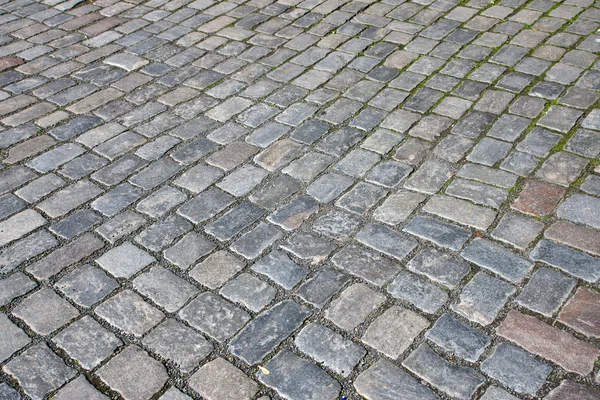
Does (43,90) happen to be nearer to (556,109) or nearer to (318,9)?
(318,9)

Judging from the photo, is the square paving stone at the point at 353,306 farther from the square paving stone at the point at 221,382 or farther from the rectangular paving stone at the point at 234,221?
the rectangular paving stone at the point at 234,221

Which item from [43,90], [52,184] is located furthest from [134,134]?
[43,90]

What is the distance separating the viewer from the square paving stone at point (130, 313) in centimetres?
284

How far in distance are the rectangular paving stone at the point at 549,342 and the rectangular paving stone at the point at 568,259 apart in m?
0.37

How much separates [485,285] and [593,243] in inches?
24.1

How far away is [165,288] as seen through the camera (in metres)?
3.02

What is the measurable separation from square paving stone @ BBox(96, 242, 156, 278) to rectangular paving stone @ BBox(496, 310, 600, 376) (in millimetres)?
1699

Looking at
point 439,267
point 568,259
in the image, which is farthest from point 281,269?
point 568,259

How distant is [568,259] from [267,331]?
4.72 ft

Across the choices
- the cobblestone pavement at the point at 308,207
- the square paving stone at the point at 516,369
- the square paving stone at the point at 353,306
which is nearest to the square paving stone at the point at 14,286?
the cobblestone pavement at the point at 308,207

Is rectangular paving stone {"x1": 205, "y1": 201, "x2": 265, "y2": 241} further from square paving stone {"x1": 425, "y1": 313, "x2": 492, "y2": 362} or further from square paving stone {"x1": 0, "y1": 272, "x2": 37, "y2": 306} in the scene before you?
square paving stone {"x1": 425, "y1": 313, "x2": 492, "y2": 362}

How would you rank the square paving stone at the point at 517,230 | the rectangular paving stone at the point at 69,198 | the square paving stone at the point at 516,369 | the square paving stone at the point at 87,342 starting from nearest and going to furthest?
the square paving stone at the point at 516,369 → the square paving stone at the point at 87,342 → the square paving stone at the point at 517,230 → the rectangular paving stone at the point at 69,198

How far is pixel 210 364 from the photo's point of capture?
265 cm

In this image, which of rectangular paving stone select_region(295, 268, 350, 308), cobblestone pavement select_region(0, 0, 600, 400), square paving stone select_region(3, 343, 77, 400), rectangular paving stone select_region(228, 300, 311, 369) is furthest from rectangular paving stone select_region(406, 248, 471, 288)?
square paving stone select_region(3, 343, 77, 400)
